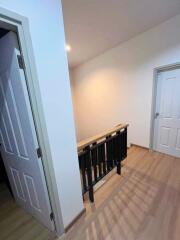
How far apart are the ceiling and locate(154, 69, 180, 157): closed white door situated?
3.45 feet

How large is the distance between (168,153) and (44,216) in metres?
2.75

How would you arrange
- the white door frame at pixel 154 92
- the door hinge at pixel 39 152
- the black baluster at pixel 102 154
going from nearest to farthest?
1. the door hinge at pixel 39 152
2. the black baluster at pixel 102 154
3. the white door frame at pixel 154 92

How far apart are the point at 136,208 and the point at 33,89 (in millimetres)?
1870

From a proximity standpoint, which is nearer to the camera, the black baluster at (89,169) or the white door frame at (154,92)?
the black baluster at (89,169)

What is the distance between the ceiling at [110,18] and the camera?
1.94m

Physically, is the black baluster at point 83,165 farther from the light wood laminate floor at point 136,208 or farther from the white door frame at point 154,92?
the white door frame at point 154,92

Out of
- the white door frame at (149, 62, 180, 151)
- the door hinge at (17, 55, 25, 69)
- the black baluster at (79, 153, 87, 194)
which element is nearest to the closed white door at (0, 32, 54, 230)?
the door hinge at (17, 55, 25, 69)

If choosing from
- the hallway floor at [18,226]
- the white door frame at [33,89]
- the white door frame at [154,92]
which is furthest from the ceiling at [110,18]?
the hallway floor at [18,226]

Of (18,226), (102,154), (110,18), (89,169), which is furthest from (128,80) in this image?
(18,226)

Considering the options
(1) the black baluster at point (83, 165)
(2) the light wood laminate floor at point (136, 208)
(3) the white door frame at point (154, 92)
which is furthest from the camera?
(3) the white door frame at point (154, 92)

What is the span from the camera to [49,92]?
3.62ft

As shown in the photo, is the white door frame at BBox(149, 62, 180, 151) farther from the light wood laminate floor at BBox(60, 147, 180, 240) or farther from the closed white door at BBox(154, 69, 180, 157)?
the light wood laminate floor at BBox(60, 147, 180, 240)

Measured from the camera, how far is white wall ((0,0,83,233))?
970mm

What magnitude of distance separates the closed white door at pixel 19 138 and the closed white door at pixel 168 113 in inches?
107
